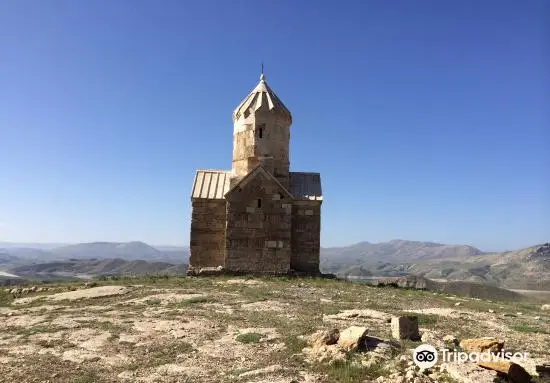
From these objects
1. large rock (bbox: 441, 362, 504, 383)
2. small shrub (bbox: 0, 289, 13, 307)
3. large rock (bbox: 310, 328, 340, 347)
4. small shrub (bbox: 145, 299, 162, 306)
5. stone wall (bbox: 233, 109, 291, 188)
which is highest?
stone wall (bbox: 233, 109, 291, 188)

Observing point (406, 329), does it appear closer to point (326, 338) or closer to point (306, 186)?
A: point (326, 338)

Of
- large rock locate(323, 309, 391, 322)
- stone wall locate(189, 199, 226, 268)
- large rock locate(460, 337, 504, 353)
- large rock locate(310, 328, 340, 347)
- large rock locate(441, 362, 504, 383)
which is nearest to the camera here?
large rock locate(441, 362, 504, 383)

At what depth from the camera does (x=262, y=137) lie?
19.4 m

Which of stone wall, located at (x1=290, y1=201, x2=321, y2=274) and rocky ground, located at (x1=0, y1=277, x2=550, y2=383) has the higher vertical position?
stone wall, located at (x1=290, y1=201, x2=321, y2=274)

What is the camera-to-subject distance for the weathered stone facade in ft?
59.0

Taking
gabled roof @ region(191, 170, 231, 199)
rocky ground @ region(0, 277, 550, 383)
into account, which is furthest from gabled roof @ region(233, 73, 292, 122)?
rocky ground @ region(0, 277, 550, 383)

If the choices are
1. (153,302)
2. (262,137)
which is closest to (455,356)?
(153,302)

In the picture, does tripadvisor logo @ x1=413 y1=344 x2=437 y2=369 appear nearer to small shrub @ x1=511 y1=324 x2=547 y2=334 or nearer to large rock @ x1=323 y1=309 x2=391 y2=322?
large rock @ x1=323 y1=309 x2=391 y2=322

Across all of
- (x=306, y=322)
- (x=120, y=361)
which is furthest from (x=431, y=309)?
(x=120, y=361)

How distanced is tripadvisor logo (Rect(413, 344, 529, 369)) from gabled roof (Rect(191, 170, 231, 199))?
13.2m

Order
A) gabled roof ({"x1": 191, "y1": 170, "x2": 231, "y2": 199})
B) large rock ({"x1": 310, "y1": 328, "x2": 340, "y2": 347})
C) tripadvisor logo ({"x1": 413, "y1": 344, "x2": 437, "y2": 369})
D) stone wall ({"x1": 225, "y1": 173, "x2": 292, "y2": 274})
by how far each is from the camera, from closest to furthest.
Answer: tripadvisor logo ({"x1": 413, "y1": 344, "x2": 437, "y2": 369}) < large rock ({"x1": 310, "y1": 328, "x2": 340, "y2": 347}) < stone wall ({"x1": 225, "y1": 173, "x2": 292, "y2": 274}) < gabled roof ({"x1": 191, "y1": 170, "x2": 231, "y2": 199})

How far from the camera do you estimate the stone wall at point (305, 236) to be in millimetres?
19000

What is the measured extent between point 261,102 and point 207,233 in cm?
625

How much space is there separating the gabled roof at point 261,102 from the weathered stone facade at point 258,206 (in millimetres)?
45
